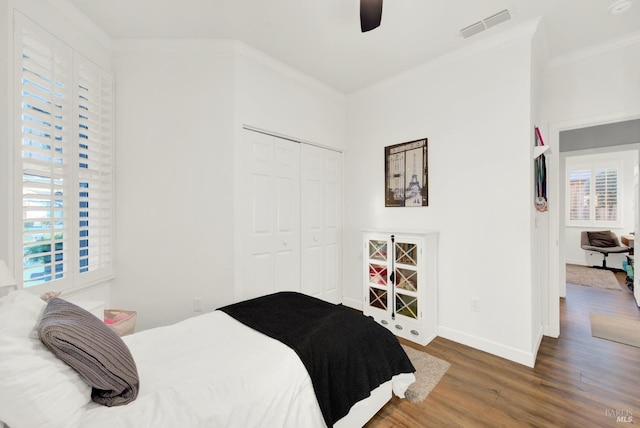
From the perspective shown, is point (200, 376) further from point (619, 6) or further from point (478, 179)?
point (619, 6)

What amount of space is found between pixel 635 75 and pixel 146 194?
4.39 m

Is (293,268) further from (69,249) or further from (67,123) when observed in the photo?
(67,123)

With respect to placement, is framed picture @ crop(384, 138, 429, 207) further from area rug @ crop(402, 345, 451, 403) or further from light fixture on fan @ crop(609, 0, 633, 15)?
light fixture on fan @ crop(609, 0, 633, 15)

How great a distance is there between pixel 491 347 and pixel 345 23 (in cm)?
306

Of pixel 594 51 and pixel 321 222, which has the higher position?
pixel 594 51

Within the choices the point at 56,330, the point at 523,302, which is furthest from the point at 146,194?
the point at 523,302

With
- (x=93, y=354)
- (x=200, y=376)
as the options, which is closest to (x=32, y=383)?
(x=93, y=354)

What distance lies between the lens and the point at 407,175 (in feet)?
10.3

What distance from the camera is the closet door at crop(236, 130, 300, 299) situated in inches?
107

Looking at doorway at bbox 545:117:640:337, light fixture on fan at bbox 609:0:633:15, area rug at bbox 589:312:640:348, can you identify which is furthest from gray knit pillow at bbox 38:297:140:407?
area rug at bbox 589:312:640:348

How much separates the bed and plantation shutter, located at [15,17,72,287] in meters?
0.91

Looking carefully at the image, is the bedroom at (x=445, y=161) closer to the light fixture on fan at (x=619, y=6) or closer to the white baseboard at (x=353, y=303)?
the light fixture on fan at (x=619, y=6)

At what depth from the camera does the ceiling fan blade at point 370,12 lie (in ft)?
5.16

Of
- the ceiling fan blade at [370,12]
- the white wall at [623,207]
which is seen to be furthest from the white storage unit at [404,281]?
the white wall at [623,207]
